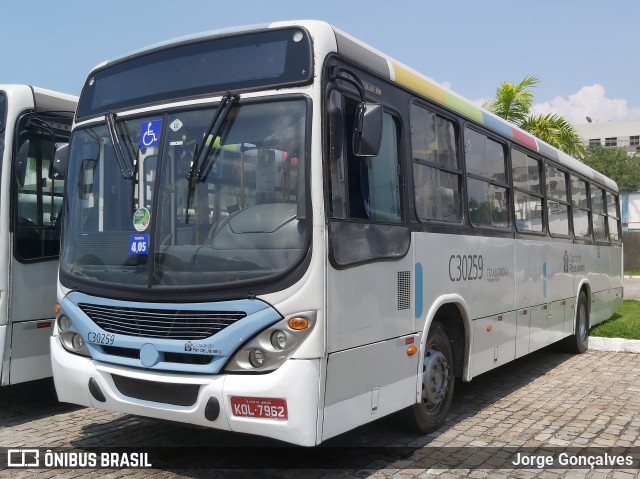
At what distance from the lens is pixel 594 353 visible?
11.0 m

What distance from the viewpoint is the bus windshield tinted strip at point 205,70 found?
182 inches

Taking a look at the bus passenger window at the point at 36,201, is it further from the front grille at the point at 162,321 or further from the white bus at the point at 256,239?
the front grille at the point at 162,321

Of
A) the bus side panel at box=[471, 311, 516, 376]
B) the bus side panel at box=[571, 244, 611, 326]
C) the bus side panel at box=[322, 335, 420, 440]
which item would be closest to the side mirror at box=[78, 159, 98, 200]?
the bus side panel at box=[322, 335, 420, 440]

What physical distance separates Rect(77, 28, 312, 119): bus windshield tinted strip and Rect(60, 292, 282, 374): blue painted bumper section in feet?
4.92

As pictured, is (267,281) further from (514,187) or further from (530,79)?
(530,79)

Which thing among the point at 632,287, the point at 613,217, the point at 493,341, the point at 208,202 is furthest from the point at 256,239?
the point at 632,287

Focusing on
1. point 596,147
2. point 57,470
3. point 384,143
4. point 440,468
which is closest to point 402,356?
point 440,468

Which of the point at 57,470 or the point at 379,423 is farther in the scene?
the point at 379,423

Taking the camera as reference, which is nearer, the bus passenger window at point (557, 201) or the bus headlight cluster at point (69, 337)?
the bus headlight cluster at point (69, 337)

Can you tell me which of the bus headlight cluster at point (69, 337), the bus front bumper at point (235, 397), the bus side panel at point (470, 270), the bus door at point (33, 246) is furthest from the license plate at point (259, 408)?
the bus door at point (33, 246)

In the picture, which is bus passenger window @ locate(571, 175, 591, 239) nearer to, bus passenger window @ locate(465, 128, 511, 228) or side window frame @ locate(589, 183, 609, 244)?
side window frame @ locate(589, 183, 609, 244)

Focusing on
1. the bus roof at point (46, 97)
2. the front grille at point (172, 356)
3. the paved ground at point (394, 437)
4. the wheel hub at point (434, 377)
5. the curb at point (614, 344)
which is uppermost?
the bus roof at point (46, 97)

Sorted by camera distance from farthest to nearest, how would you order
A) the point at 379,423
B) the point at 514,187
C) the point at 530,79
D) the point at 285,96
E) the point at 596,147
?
the point at 596,147 < the point at 530,79 < the point at 514,187 < the point at 379,423 < the point at 285,96

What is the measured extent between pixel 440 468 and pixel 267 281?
2.12 metres
